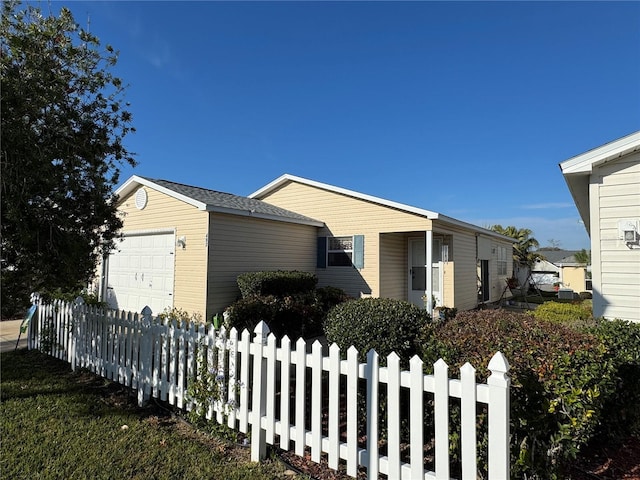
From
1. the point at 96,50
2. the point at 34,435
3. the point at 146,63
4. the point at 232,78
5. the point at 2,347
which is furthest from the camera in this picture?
the point at 232,78

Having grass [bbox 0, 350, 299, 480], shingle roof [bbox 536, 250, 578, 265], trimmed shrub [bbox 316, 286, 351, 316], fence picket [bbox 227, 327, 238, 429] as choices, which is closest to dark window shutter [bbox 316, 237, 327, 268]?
trimmed shrub [bbox 316, 286, 351, 316]

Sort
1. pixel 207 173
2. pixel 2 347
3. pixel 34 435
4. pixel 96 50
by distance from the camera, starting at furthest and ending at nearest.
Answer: pixel 207 173, pixel 2 347, pixel 96 50, pixel 34 435

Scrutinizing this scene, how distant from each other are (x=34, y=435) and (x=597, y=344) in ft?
16.9

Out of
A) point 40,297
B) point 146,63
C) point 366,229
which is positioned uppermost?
point 146,63

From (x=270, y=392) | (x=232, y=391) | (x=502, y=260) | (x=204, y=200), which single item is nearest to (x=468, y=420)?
(x=270, y=392)

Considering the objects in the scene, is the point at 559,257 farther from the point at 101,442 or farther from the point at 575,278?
the point at 101,442

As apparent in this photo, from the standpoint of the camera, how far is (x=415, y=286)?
40.6ft

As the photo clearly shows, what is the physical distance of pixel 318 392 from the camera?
2.71 metres

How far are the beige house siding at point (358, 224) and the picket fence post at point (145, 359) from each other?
7852 millimetres

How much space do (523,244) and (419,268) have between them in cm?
1750

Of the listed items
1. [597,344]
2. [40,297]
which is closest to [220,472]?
[597,344]

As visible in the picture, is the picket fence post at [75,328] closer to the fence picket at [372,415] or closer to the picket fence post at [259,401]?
the picket fence post at [259,401]

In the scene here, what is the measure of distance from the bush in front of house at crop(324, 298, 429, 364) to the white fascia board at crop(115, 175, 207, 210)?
572cm

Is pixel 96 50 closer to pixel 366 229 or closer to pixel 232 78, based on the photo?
pixel 232 78
